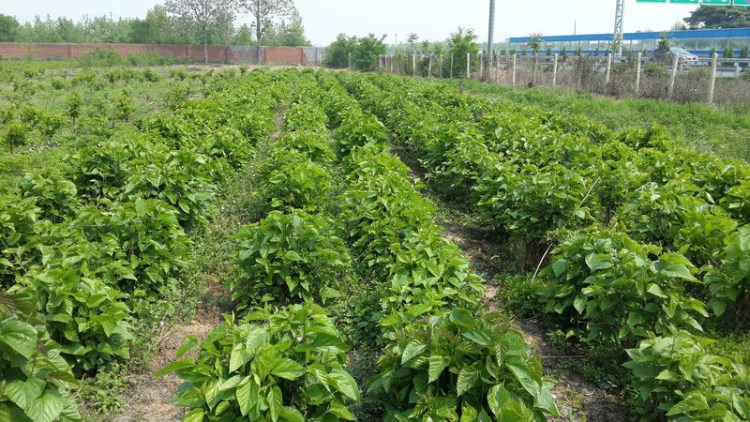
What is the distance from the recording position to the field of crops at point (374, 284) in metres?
2.95

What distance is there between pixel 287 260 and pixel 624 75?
1954cm

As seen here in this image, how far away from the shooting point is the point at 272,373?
2.92m

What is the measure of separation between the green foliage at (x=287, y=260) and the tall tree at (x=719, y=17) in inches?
2816

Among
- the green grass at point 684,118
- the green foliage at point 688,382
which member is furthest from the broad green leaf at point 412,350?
the green grass at point 684,118

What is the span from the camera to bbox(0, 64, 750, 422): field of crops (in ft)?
9.66

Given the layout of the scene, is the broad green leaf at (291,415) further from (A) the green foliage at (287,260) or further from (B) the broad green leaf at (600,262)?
(B) the broad green leaf at (600,262)

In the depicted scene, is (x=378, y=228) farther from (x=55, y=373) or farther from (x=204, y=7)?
(x=204, y=7)

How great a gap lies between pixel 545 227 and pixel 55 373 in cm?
484

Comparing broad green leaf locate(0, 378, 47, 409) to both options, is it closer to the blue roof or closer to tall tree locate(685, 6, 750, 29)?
the blue roof

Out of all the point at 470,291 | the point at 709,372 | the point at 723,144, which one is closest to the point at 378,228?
the point at 470,291

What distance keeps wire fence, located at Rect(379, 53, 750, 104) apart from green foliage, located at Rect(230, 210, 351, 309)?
51.9ft

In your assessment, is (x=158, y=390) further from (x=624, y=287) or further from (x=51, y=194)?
(x=624, y=287)

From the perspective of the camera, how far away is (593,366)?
14.5 feet

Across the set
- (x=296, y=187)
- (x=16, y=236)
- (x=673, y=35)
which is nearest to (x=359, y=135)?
(x=296, y=187)
